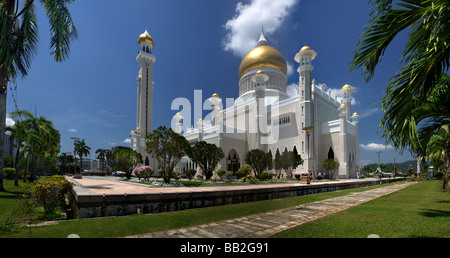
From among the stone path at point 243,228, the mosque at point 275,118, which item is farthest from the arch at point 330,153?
the stone path at point 243,228

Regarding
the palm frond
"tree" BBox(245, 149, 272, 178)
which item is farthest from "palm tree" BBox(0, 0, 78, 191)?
"tree" BBox(245, 149, 272, 178)

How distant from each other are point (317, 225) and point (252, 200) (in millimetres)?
5404

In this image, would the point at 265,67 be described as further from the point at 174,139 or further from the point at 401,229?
the point at 401,229

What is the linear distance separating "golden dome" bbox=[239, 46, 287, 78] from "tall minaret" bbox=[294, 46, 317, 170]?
9356 mm

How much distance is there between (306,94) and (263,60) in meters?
13.7

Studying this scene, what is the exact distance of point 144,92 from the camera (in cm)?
4506

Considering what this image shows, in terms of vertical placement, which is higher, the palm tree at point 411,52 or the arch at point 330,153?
the palm tree at point 411,52

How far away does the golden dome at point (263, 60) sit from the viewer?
139 ft

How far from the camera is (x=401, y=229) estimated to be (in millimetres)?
4344

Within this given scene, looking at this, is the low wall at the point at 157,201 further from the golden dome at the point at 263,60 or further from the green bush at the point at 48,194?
the golden dome at the point at 263,60

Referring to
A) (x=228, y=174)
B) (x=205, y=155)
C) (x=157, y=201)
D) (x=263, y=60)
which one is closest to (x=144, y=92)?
(x=263, y=60)

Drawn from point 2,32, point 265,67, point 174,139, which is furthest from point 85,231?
Result: point 265,67

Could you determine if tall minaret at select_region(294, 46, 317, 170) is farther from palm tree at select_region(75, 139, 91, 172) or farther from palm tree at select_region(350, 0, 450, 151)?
palm tree at select_region(75, 139, 91, 172)
